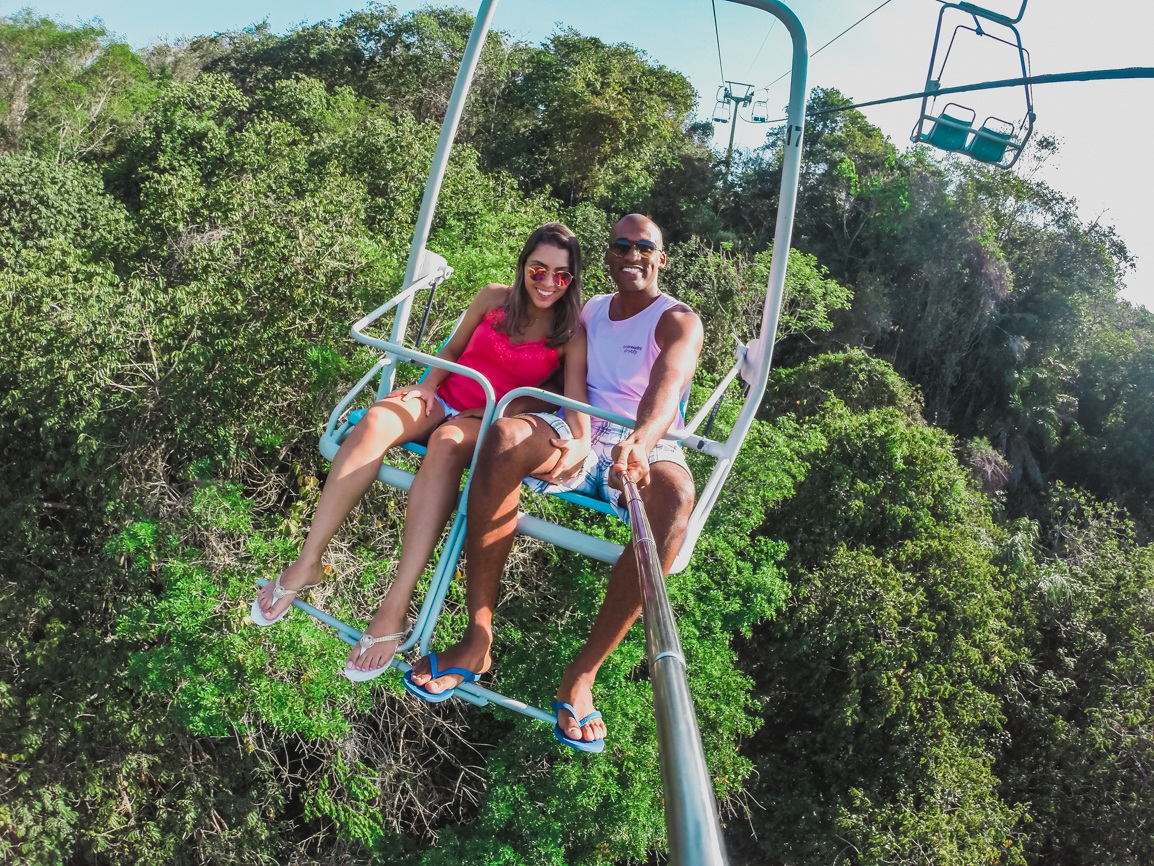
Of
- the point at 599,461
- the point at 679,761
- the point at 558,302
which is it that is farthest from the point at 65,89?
the point at 679,761

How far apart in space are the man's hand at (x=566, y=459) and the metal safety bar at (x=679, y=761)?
1730 millimetres

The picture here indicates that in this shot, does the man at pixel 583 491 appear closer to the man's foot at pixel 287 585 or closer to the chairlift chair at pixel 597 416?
the chairlift chair at pixel 597 416

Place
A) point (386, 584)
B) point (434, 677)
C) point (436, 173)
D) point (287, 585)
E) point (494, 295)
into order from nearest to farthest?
point (434, 677) < point (287, 585) < point (494, 295) < point (436, 173) < point (386, 584)

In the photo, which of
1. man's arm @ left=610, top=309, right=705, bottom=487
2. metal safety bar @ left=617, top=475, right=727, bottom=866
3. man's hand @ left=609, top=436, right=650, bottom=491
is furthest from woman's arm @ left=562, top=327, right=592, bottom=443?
metal safety bar @ left=617, top=475, right=727, bottom=866

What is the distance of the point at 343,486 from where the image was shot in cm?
276

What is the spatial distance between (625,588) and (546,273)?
3.28 ft

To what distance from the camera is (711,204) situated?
859 inches

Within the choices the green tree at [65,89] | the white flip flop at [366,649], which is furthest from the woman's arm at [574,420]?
the green tree at [65,89]

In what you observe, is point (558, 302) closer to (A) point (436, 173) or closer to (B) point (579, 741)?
(A) point (436, 173)

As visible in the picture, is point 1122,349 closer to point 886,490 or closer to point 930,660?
point 886,490

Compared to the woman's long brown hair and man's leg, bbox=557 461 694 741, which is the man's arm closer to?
man's leg, bbox=557 461 694 741

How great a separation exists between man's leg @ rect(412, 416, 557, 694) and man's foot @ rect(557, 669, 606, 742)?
0.25 meters

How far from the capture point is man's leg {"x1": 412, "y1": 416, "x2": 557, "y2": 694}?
2.60 meters

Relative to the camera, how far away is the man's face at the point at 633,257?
2973 mm
